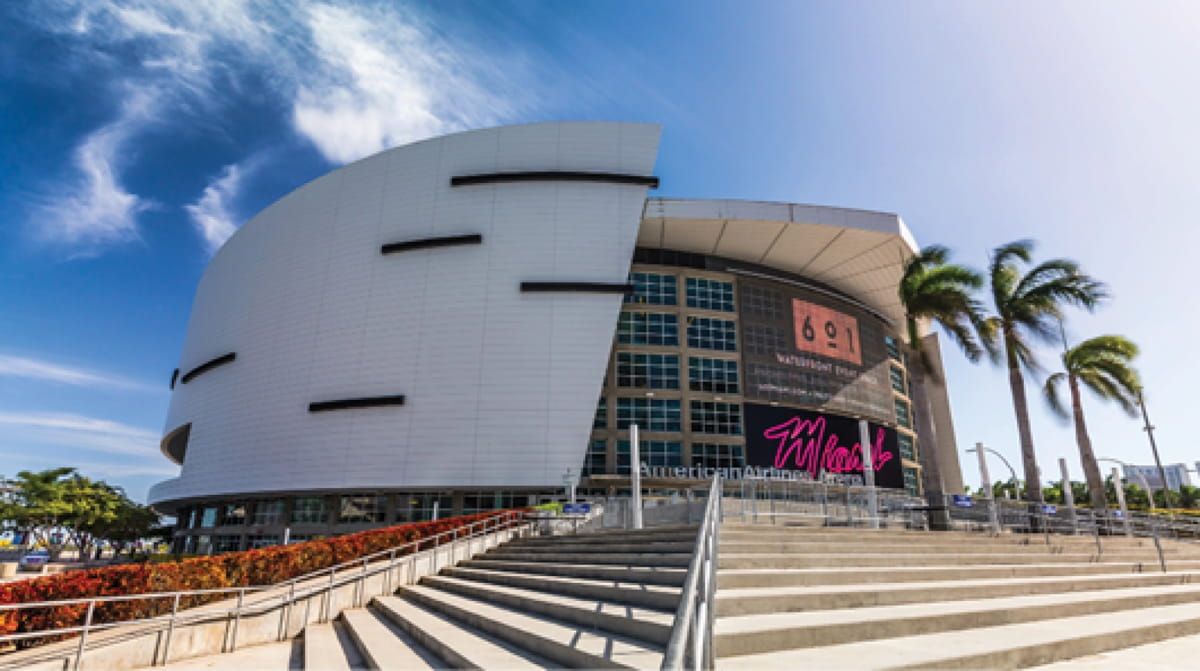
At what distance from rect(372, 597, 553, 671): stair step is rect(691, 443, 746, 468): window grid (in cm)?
2561

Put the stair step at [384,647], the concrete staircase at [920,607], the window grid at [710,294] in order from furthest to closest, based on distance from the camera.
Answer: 1. the window grid at [710,294]
2. the stair step at [384,647]
3. the concrete staircase at [920,607]

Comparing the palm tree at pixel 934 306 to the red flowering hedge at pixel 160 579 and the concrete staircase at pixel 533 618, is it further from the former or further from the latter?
the red flowering hedge at pixel 160 579

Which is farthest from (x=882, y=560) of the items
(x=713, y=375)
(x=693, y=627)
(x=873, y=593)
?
(x=713, y=375)

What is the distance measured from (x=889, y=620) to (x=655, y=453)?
2852cm

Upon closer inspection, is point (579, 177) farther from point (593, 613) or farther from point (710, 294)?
point (593, 613)

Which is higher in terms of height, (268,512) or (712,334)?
(712,334)

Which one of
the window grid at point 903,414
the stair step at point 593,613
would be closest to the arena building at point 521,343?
the window grid at point 903,414

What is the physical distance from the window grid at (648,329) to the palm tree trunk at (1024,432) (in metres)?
18.3

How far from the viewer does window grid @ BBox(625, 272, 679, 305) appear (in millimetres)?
36781

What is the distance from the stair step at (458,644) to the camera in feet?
18.6

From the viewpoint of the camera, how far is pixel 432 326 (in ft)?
111

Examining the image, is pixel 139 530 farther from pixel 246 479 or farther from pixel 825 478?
pixel 825 478

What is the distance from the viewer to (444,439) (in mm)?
31516

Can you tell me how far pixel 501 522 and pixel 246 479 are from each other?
2519 centimetres
